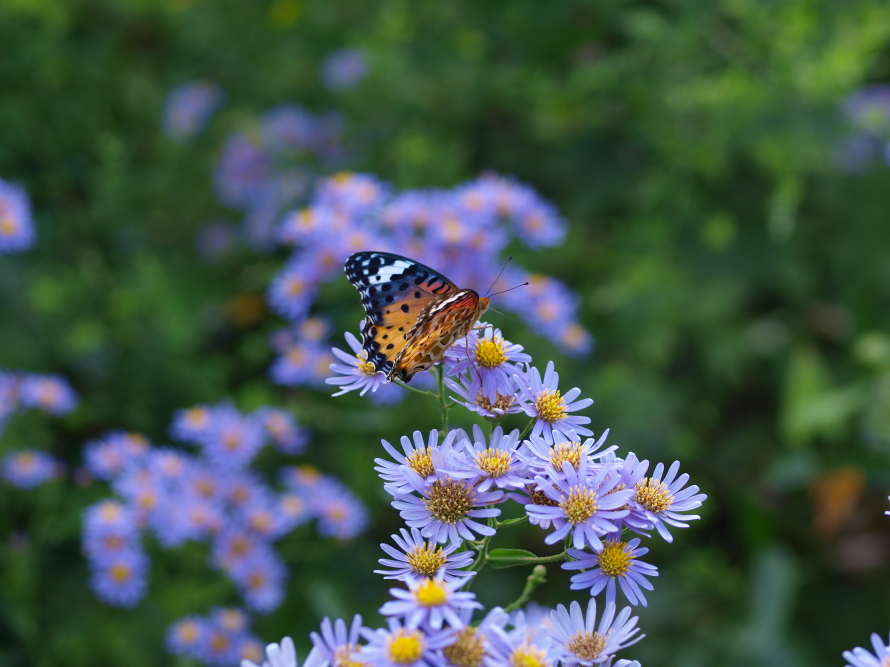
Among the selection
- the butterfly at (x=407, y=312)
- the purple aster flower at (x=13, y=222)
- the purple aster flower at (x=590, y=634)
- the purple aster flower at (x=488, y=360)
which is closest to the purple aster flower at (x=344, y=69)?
the purple aster flower at (x=13, y=222)

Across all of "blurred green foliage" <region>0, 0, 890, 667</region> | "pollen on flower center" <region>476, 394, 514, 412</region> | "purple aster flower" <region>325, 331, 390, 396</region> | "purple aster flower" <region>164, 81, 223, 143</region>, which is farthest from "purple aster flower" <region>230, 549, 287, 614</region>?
"purple aster flower" <region>164, 81, 223, 143</region>

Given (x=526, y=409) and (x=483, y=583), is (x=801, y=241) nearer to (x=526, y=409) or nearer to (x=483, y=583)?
(x=483, y=583)

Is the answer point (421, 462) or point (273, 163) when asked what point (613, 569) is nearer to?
point (421, 462)

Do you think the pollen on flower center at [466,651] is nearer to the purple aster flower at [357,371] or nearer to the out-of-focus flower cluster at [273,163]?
the purple aster flower at [357,371]

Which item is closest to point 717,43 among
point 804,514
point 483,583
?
point 804,514

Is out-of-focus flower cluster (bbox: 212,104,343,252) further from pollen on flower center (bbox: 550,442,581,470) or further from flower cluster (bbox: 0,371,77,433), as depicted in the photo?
pollen on flower center (bbox: 550,442,581,470)

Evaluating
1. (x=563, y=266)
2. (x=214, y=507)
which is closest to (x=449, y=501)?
(x=214, y=507)

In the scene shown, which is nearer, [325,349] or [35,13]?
[325,349]
